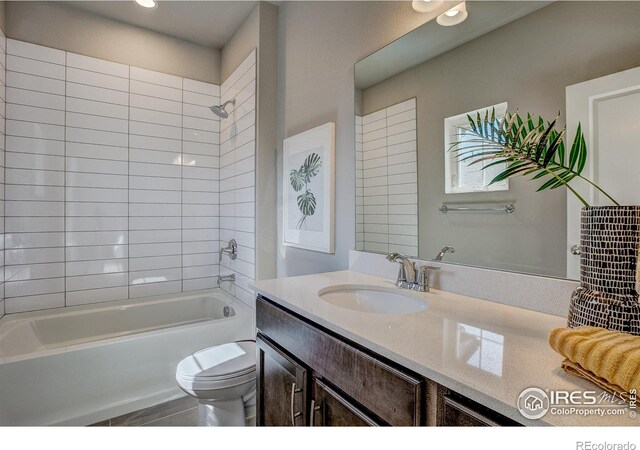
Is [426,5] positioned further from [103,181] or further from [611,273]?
[103,181]

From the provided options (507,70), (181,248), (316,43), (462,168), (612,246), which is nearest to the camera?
(612,246)

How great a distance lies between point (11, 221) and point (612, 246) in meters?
3.15

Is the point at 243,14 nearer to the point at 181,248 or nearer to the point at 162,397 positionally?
the point at 181,248

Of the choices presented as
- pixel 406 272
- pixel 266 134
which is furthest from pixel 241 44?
pixel 406 272

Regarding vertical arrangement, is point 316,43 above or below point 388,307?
above

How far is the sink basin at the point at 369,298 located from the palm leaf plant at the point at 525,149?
0.53 metres

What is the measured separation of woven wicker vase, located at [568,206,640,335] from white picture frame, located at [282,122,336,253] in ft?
3.84

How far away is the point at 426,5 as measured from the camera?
126 cm

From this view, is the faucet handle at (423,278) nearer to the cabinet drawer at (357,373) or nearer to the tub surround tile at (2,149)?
the cabinet drawer at (357,373)

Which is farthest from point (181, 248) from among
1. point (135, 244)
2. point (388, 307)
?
point (388, 307)

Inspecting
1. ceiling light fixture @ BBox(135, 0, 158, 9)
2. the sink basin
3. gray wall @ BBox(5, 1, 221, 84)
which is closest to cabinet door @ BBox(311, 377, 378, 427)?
the sink basin

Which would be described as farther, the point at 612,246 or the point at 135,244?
the point at 135,244

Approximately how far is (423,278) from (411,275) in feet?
0.16

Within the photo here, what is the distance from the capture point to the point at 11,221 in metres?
2.21
